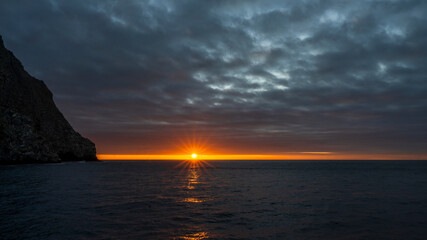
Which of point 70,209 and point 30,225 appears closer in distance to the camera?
point 30,225

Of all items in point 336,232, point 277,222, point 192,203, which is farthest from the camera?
point 192,203

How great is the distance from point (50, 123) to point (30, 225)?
519 ft

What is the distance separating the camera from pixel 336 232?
65.7 feet

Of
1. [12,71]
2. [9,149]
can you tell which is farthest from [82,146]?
[9,149]

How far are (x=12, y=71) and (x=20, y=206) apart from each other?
440 feet

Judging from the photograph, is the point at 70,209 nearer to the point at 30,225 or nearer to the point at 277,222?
the point at 30,225

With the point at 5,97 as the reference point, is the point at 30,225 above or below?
below

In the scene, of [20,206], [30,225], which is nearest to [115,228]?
[30,225]

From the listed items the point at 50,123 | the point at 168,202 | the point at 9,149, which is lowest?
the point at 168,202

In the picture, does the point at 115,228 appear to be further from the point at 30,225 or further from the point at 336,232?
the point at 336,232

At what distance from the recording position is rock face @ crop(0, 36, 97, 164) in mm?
106500

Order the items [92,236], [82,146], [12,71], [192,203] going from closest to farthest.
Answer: [92,236], [192,203], [12,71], [82,146]

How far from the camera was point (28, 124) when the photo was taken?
11519 cm

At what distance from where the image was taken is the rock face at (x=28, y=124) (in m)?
106
